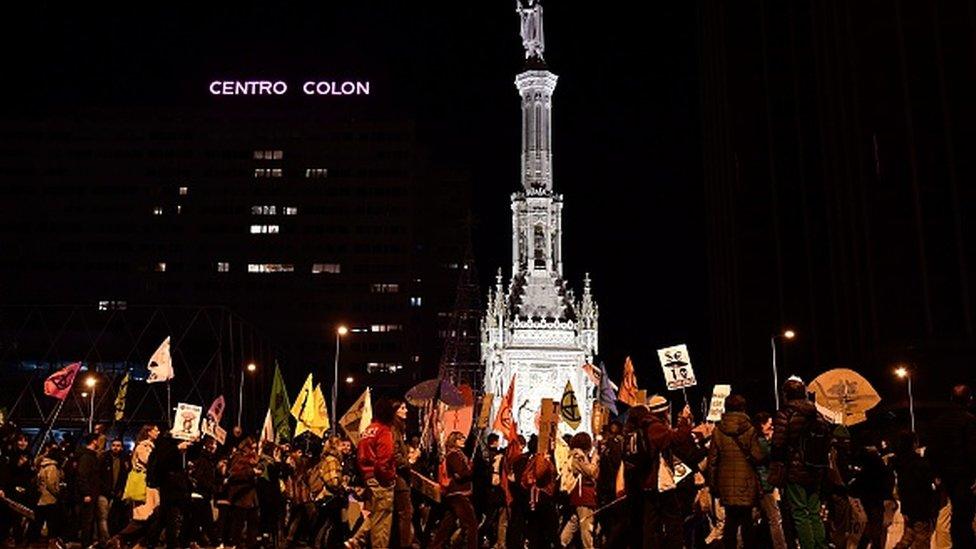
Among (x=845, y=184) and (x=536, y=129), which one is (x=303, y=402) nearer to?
(x=845, y=184)

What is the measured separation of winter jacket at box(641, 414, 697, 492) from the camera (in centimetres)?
1309

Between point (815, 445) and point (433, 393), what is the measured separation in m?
8.74

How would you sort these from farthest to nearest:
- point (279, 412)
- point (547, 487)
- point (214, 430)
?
1. point (279, 412)
2. point (214, 430)
3. point (547, 487)

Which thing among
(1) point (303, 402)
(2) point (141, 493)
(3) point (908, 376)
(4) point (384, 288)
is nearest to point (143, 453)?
(2) point (141, 493)

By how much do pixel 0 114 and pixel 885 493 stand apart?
5144 inches

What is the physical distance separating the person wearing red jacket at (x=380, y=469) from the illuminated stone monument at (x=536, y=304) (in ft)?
146

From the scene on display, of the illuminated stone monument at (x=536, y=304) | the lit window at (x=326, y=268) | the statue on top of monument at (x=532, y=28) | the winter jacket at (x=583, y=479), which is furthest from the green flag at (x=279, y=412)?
the lit window at (x=326, y=268)

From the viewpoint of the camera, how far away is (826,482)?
13.6 metres

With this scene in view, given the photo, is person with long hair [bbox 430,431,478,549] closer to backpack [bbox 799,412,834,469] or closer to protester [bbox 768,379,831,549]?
protester [bbox 768,379,831,549]

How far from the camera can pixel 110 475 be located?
18.4 metres

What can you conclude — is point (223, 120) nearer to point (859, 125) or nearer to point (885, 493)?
point (859, 125)

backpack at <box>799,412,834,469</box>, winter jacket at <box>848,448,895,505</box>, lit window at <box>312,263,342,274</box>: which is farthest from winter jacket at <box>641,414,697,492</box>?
lit window at <box>312,263,342,274</box>

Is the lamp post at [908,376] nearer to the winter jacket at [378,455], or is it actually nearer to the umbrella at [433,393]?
the umbrella at [433,393]

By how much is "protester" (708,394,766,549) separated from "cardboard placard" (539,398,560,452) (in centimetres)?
580
